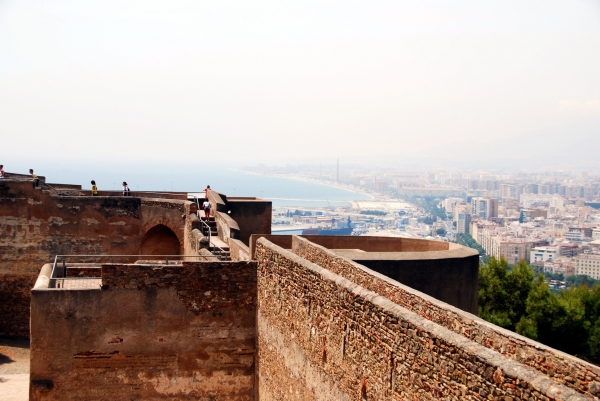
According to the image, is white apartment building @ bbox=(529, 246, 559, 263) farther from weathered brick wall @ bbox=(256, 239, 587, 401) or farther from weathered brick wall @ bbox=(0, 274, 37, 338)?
weathered brick wall @ bbox=(256, 239, 587, 401)

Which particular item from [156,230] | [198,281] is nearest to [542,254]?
[156,230]

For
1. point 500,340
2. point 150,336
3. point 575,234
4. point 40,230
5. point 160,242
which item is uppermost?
point 500,340

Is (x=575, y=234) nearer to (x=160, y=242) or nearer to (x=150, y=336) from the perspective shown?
(x=160, y=242)

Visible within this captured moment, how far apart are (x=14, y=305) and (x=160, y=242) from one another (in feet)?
16.5

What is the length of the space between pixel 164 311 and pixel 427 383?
25.0 ft

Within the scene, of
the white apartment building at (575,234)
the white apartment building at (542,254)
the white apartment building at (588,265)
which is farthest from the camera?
the white apartment building at (575,234)

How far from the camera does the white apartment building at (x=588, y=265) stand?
12938cm

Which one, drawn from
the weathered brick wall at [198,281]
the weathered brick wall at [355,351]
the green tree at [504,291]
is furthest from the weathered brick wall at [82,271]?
the green tree at [504,291]

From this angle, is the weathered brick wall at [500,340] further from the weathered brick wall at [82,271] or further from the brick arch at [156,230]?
the brick arch at [156,230]

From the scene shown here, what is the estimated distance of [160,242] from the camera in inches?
952

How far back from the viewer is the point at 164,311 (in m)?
13.1

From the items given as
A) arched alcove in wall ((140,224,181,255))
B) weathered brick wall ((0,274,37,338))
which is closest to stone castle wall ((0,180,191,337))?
weathered brick wall ((0,274,37,338))

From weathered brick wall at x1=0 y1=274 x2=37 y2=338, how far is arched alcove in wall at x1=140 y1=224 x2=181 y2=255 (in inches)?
144

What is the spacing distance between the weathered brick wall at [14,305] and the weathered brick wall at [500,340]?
16069 millimetres
